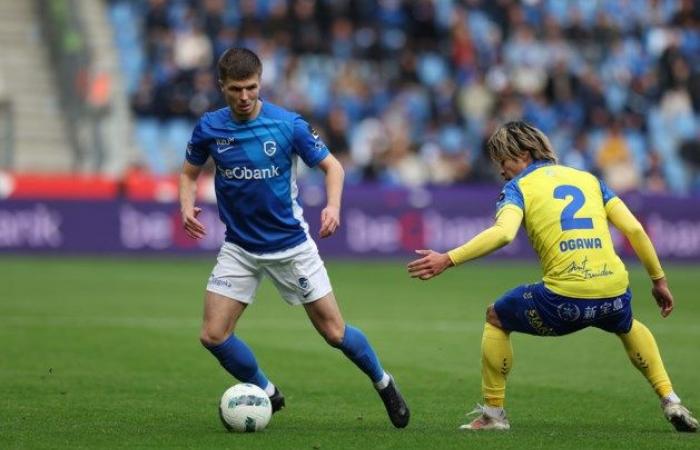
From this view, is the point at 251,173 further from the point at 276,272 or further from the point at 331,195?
the point at 276,272

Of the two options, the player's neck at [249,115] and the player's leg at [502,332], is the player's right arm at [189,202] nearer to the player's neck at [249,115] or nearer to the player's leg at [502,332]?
the player's neck at [249,115]

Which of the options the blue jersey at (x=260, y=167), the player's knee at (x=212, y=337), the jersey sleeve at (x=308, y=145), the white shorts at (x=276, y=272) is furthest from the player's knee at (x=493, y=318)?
the player's knee at (x=212, y=337)

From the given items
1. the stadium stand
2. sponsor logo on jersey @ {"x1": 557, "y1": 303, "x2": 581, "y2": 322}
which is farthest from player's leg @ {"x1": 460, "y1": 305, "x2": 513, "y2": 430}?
the stadium stand

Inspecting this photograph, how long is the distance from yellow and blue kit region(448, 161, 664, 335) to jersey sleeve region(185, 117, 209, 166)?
183cm

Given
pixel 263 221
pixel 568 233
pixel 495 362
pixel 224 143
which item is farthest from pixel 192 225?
pixel 568 233

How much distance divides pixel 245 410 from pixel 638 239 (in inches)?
99.3

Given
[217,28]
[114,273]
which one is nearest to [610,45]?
[217,28]

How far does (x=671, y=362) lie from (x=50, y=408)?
19.3ft

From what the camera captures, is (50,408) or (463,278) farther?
(463,278)

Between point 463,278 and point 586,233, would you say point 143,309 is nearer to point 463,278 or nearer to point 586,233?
point 463,278

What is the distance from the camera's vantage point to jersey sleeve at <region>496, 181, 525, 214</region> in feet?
28.1

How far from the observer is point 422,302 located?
62.9 ft

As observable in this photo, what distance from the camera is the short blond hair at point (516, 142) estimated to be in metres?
8.74

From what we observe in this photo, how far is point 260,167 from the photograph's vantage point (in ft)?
29.0
